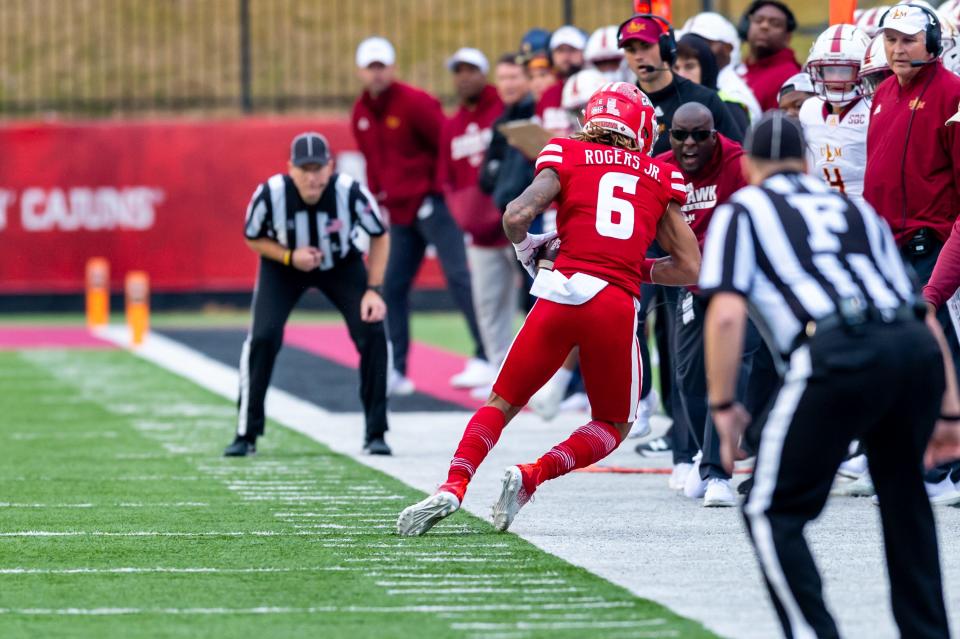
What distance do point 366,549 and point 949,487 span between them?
2801mm

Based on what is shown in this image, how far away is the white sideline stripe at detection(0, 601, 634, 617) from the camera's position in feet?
18.1

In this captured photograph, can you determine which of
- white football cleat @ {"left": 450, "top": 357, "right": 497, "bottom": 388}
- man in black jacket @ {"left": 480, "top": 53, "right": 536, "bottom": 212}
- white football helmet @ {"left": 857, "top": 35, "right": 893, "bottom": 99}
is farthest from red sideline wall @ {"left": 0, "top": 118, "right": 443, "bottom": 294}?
white football helmet @ {"left": 857, "top": 35, "right": 893, "bottom": 99}

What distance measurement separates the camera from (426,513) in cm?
687

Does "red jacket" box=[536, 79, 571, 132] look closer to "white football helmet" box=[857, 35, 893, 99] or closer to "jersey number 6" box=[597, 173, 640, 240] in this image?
"white football helmet" box=[857, 35, 893, 99]

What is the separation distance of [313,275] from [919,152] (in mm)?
3522

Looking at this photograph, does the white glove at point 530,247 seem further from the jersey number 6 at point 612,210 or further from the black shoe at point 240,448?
the black shoe at point 240,448

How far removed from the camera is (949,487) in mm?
7922

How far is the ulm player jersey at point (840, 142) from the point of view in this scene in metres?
8.37

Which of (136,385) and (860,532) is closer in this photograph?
(860,532)

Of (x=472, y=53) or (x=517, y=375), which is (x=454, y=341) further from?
(x=517, y=375)

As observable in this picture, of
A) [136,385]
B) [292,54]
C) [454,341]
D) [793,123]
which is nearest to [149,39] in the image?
[292,54]

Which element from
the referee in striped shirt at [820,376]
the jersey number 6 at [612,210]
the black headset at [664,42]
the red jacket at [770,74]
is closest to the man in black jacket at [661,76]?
the black headset at [664,42]

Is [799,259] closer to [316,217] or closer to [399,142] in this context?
[316,217]

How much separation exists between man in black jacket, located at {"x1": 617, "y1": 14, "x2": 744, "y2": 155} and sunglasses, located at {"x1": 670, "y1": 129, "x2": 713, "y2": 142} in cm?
93
